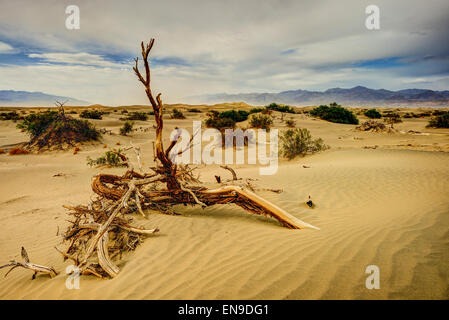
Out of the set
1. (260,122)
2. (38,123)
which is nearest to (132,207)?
(38,123)

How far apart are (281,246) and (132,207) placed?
2.63 metres

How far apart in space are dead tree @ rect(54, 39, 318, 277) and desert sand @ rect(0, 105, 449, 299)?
188 mm

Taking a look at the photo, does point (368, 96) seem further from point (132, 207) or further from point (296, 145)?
point (132, 207)

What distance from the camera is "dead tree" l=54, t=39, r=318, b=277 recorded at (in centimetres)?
268

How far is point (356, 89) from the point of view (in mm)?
188125

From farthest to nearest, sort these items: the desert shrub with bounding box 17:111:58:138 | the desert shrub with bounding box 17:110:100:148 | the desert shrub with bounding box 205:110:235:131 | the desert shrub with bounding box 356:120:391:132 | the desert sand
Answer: the desert shrub with bounding box 205:110:235:131
the desert shrub with bounding box 356:120:391:132
the desert shrub with bounding box 17:111:58:138
the desert shrub with bounding box 17:110:100:148
the desert sand

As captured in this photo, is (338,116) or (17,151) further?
(338,116)

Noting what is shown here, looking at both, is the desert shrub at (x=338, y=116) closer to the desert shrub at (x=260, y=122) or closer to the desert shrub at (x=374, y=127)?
the desert shrub at (x=374, y=127)

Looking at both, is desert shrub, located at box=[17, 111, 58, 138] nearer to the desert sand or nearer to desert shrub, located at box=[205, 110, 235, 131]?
the desert sand

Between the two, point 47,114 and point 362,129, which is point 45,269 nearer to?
point 47,114

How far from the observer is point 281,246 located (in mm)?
2832

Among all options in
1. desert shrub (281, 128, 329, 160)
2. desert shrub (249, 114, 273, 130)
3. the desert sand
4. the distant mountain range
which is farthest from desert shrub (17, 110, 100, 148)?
the distant mountain range
